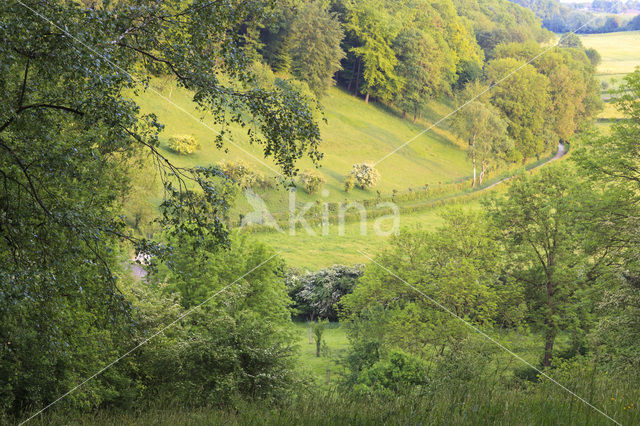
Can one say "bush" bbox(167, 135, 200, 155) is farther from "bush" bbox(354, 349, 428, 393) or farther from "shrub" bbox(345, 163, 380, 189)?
"bush" bbox(354, 349, 428, 393)

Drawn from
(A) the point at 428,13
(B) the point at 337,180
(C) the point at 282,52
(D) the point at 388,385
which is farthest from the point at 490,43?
(D) the point at 388,385

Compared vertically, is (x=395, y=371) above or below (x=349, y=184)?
below

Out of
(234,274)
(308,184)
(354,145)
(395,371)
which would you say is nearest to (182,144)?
(308,184)

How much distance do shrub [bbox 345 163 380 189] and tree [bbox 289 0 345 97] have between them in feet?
50.2

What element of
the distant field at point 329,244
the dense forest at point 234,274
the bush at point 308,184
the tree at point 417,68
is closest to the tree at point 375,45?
the tree at point 417,68

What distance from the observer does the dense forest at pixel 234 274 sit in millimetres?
5586

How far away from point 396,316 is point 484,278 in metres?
4.41

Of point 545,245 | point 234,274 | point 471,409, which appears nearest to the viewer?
point 471,409

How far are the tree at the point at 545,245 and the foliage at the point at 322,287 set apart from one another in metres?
10.2

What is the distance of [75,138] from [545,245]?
20.7 meters

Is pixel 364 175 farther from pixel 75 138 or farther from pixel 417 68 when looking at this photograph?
pixel 75 138

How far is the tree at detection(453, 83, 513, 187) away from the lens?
58.2 m

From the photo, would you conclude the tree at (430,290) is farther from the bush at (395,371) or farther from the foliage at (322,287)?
the foliage at (322,287)

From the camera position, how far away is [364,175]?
41.1m
